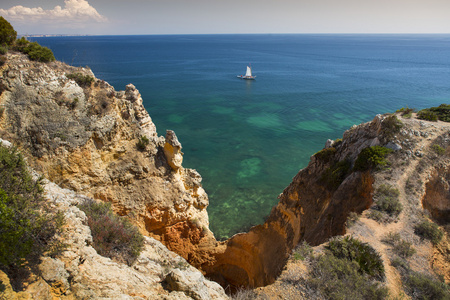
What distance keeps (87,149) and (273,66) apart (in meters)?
111

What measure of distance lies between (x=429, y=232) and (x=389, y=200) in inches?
77.8

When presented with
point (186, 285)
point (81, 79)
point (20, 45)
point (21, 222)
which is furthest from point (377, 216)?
point (20, 45)

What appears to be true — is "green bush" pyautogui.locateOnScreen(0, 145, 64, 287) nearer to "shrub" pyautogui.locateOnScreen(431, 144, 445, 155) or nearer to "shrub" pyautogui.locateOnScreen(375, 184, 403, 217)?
"shrub" pyautogui.locateOnScreen(375, 184, 403, 217)

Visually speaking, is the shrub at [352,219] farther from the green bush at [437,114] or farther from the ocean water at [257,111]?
the ocean water at [257,111]

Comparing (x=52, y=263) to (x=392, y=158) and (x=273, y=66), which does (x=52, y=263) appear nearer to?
(x=392, y=158)

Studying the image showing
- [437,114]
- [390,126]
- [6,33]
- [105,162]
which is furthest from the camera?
[437,114]

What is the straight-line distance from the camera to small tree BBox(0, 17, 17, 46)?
45.2ft

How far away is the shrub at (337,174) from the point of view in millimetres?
15244

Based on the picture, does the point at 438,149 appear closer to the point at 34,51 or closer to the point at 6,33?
the point at 34,51

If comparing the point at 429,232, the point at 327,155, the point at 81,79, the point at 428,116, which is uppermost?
the point at 81,79

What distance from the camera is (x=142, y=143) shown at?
16094mm

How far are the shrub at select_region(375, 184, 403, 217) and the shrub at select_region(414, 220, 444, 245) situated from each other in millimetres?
1011

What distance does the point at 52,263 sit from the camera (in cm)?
629

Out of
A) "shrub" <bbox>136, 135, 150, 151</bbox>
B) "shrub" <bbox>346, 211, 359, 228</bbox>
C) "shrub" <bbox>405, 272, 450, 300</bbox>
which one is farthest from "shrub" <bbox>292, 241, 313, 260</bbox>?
"shrub" <bbox>136, 135, 150, 151</bbox>
